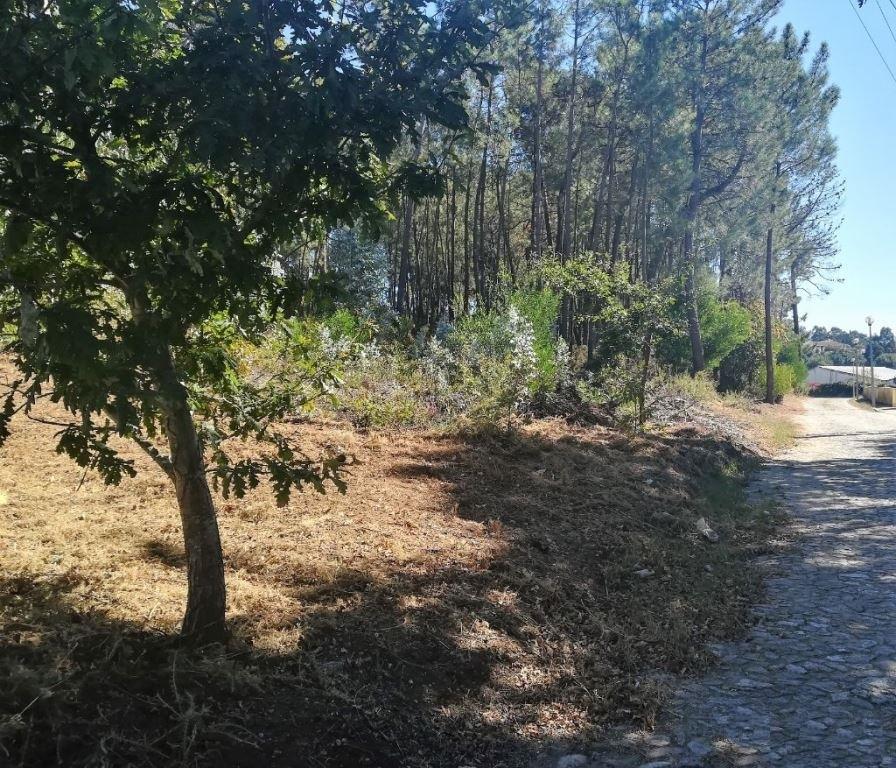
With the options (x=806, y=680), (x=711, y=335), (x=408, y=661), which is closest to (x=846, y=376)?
(x=711, y=335)

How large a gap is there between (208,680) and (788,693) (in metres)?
3.22

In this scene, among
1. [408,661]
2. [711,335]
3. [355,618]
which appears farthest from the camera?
[711,335]

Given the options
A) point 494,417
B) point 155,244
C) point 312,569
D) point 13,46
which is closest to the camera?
point 13,46

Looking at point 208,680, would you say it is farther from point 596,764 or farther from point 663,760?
point 663,760

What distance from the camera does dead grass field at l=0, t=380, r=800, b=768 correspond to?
319 cm

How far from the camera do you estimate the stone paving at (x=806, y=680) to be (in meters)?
3.70

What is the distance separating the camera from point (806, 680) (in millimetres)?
4566

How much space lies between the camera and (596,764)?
3.64 meters

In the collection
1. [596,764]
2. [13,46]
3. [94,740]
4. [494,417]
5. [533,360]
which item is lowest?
[596,764]

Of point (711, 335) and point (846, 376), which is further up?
point (711, 335)

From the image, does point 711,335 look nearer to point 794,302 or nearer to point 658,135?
point 658,135

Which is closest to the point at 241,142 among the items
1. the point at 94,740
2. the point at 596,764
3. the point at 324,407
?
the point at 94,740

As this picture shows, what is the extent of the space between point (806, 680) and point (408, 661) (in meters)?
2.41

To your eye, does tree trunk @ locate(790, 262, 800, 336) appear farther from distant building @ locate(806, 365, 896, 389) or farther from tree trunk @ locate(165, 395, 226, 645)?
tree trunk @ locate(165, 395, 226, 645)
